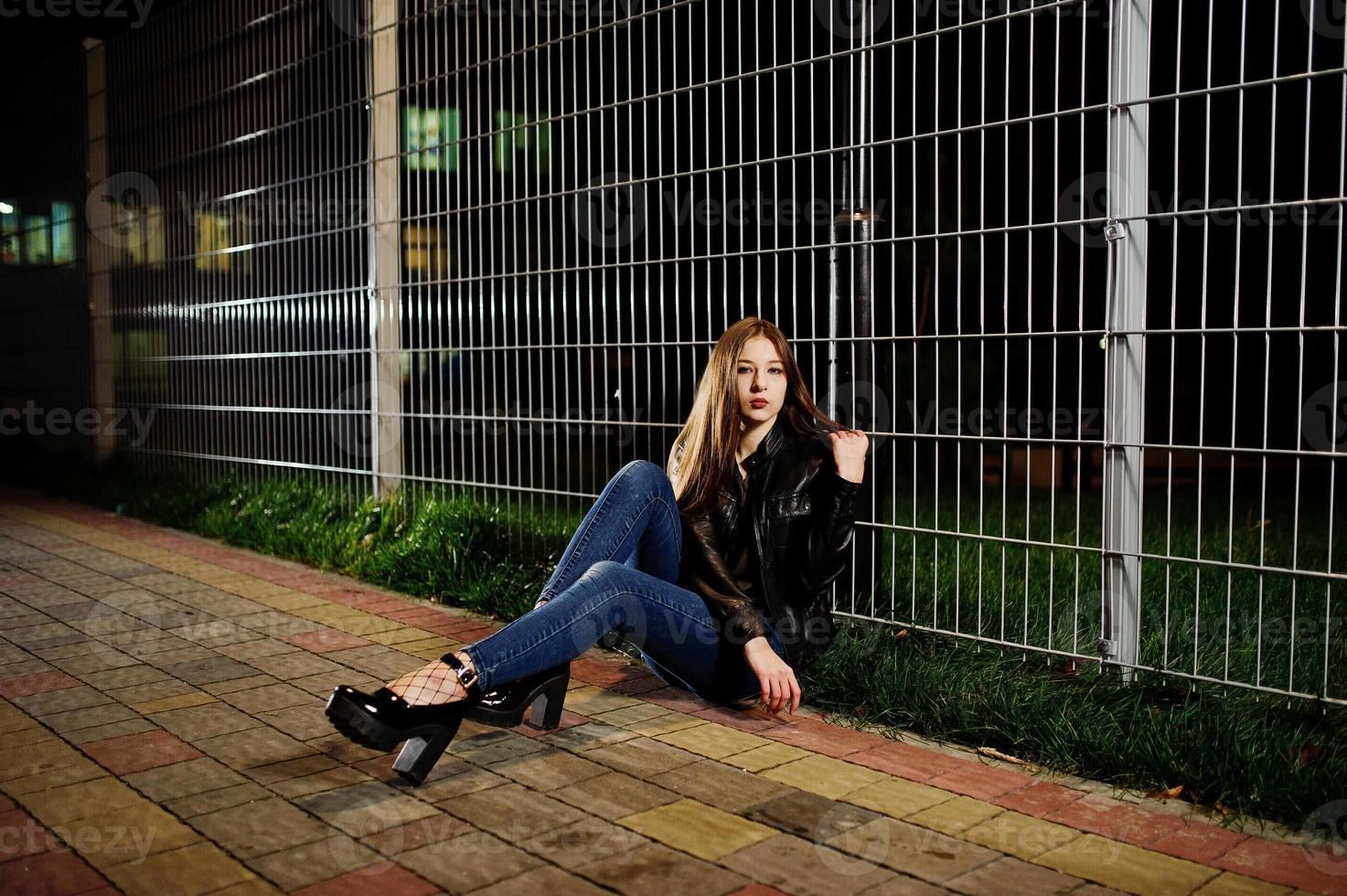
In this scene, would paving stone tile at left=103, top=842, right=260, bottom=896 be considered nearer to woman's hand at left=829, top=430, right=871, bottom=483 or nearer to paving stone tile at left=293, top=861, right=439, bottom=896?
paving stone tile at left=293, top=861, right=439, bottom=896

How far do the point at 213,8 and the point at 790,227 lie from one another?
564 centimetres

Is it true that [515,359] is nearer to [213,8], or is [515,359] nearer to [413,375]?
[413,375]

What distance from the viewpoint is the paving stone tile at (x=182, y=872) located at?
246 centimetres

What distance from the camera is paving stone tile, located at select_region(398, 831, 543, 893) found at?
2.49m

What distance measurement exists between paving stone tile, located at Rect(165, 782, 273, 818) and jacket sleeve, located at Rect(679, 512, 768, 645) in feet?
4.43

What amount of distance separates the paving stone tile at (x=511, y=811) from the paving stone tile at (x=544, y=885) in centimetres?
20

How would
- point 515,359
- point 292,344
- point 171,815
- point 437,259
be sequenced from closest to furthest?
point 171,815, point 515,359, point 437,259, point 292,344

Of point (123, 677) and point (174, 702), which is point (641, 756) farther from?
point (123, 677)

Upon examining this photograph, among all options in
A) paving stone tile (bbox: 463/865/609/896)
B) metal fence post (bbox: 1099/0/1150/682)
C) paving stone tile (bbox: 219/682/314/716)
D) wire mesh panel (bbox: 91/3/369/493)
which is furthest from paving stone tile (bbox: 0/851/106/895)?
wire mesh panel (bbox: 91/3/369/493)

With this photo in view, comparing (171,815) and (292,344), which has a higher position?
(292,344)

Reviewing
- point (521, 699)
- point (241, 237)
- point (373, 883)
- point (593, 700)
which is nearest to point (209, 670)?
point (593, 700)

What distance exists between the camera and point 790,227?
182 inches

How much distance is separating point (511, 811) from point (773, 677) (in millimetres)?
808

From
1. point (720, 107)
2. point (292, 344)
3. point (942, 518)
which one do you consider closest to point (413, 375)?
point (292, 344)
